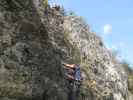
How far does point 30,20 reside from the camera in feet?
26.8

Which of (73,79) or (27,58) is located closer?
(27,58)

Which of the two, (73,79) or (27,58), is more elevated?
(27,58)

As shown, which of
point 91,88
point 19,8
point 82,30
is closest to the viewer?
point 19,8

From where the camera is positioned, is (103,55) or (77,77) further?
(103,55)

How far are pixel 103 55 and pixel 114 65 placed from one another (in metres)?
0.75

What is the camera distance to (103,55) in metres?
14.3

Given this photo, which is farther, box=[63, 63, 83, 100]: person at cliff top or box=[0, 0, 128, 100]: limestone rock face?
box=[63, 63, 83, 100]: person at cliff top

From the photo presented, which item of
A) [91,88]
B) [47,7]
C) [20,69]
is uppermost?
[47,7]

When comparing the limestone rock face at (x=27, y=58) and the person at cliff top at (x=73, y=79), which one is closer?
the limestone rock face at (x=27, y=58)

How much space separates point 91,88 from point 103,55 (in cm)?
288

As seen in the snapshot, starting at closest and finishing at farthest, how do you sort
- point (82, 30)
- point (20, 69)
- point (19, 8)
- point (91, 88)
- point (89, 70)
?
point (20, 69) < point (19, 8) < point (91, 88) < point (89, 70) < point (82, 30)

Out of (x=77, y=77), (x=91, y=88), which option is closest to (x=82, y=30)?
(x=91, y=88)

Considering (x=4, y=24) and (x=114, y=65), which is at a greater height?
(x=4, y=24)

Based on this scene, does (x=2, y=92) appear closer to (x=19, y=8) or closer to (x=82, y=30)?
(x=19, y=8)
